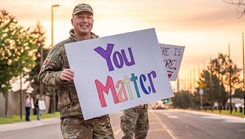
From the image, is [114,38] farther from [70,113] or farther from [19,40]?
[19,40]

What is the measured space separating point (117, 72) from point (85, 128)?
67cm

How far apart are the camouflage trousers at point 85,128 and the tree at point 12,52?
35.5 m

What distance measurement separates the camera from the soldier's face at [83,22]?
6.64m

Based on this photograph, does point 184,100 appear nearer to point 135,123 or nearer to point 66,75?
point 135,123

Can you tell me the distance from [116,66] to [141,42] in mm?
464

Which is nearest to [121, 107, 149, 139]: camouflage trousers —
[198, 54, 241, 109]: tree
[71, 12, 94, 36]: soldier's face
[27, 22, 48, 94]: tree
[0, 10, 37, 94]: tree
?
[71, 12, 94, 36]: soldier's face

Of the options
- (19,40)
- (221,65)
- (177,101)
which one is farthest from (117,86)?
(177,101)

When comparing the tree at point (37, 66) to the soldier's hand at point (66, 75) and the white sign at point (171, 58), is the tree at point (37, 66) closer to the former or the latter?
the white sign at point (171, 58)

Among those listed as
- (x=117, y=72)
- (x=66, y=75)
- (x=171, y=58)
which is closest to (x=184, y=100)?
(x=171, y=58)

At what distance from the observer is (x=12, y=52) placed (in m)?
42.7

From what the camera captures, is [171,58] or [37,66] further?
[37,66]

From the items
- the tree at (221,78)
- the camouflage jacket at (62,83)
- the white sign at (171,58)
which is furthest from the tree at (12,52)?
the tree at (221,78)

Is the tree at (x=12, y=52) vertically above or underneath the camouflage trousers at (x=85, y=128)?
above

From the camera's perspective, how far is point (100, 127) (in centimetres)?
674
